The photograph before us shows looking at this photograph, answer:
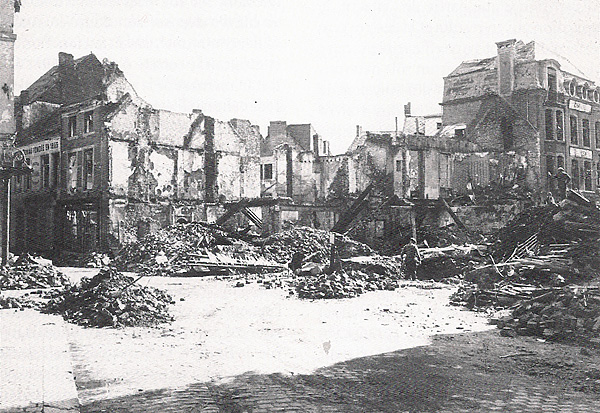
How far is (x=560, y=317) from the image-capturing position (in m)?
9.25

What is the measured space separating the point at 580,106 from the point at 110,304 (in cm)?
3970

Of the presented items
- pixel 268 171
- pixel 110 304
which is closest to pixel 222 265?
pixel 110 304

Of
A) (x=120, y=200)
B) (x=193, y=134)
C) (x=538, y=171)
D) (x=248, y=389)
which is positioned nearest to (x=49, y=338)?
(x=248, y=389)

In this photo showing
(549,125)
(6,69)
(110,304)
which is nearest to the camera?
(110,304)

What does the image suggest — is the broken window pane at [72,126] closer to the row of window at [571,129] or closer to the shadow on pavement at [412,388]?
the shadow on pavement at [412,388]

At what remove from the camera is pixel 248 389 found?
620 cm

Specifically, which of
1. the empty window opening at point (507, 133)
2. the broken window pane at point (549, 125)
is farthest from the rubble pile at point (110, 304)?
the broken window pane at point (549, 125)

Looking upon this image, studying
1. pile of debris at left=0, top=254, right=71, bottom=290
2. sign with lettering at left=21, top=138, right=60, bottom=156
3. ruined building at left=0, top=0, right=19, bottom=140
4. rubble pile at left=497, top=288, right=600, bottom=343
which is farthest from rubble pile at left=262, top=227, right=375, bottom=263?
sign with lettering at left=21, top=138, right=60, bottom=156

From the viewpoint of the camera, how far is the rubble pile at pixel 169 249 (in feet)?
72.1

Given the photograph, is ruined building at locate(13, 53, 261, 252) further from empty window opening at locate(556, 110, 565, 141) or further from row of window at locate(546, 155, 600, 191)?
empty window opening at locate(556, 110, 565, 141)

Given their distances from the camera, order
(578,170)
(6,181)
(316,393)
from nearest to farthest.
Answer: (316,393), (6,181), (578,170)

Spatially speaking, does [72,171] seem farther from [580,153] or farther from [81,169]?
[580,153]

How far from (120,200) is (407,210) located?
1658 centimetres

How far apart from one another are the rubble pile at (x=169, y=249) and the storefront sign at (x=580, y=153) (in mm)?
27425
